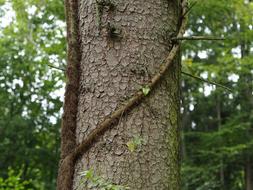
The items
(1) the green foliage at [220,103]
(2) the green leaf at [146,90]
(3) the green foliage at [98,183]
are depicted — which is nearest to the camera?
(3) the green foliage at [98,183]

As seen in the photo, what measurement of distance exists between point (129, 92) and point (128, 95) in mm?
12

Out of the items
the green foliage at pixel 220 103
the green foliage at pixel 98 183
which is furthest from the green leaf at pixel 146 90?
the green foliage at pixel 220 103

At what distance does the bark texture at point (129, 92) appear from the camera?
1.58 metres

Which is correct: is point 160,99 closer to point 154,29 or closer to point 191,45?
point 154,29

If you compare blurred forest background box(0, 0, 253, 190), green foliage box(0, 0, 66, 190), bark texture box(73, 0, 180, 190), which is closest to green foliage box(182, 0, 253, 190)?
blurred forest background box(0, 0, 253, 190)

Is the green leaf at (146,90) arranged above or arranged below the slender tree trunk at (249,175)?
above

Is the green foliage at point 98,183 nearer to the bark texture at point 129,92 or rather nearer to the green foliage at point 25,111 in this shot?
the bark texture at point 129,92

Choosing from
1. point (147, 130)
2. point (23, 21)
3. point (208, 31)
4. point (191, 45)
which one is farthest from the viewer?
point (208, 31)

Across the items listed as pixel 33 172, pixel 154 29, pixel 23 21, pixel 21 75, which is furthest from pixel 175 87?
pixel 33 172

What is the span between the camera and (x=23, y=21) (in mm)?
13352

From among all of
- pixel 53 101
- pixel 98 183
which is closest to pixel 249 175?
pixel 53 101

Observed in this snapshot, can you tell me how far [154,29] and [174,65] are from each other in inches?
6.7

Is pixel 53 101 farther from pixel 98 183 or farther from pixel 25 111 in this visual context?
pixel 98 183

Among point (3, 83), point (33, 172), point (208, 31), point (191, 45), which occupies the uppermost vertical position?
point (208, 31)
